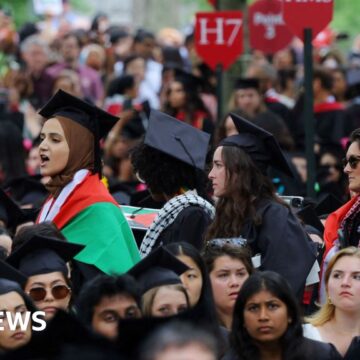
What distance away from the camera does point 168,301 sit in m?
8.10

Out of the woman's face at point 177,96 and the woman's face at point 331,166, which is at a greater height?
the woman's face at point 177,96

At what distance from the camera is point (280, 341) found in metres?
8.18

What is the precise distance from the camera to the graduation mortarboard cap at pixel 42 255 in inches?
351

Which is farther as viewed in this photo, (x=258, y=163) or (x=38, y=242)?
(x=258, y=163)

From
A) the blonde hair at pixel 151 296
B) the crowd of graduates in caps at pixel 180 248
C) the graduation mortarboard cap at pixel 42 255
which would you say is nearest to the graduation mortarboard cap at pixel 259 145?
the crowd of graduates in caps at pixel 180 248

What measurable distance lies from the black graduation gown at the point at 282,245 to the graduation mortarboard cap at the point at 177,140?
91cm

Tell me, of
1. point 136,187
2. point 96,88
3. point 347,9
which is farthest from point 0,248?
point 347,9

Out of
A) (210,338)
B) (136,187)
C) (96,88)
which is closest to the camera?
(210,338)

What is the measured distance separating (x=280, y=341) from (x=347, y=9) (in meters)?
29.6

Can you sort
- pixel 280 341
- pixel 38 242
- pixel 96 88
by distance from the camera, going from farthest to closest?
pixel 96 88 < pixel 38 242 < pixel 280 341

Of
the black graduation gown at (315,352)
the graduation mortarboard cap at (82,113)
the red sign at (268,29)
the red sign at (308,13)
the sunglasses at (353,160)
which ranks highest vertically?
the red sign at (308,13)

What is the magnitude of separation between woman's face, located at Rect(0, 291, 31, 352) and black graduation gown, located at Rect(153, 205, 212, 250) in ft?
6.73

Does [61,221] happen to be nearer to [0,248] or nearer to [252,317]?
[0,248]

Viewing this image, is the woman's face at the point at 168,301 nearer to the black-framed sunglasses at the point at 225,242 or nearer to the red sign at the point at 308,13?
the black-framed sunglasses at the point at 225,242
